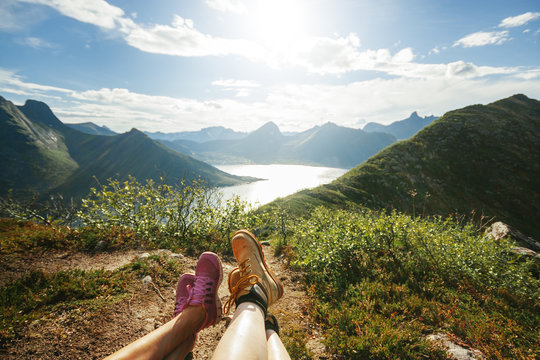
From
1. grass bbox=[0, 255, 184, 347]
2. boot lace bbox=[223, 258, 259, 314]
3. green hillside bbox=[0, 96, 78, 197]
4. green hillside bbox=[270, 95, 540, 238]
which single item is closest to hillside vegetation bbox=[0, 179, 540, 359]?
grass bbox=[0, 255, 184, 347]

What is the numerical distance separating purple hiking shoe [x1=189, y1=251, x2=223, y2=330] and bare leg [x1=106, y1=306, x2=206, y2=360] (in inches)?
4.3

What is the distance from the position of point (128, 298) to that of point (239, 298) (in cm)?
236

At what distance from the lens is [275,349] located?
298cm

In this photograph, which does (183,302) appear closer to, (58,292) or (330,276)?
(58,292)

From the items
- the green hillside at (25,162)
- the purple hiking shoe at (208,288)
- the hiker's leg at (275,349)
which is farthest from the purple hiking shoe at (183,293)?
the green hillside at (25,162)

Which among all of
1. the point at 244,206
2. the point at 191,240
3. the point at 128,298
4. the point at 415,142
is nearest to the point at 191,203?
the point at 191,240

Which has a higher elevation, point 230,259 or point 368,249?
point 368,249

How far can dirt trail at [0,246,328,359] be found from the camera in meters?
3.06

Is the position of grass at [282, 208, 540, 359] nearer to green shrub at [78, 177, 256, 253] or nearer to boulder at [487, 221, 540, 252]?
green shrub at [78, 177, 256, 253]

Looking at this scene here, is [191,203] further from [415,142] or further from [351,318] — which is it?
[415,142]

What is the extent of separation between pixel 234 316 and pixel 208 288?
85cm

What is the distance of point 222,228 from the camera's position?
8.54 metres

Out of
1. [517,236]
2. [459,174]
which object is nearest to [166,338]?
[517,236]

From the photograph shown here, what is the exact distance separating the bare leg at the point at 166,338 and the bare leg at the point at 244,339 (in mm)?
745
